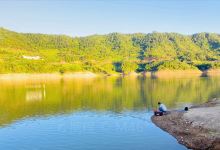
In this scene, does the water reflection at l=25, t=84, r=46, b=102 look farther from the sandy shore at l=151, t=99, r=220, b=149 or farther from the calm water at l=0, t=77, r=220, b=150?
the sandy shore at l=151, t=99, r=220, b=149

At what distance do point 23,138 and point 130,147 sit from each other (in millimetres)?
12695

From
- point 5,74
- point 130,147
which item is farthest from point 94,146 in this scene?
point 5,74

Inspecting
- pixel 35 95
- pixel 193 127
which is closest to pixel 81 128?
pixel 193 127

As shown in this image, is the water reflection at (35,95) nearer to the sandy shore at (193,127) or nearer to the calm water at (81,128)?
the calm water at (81,128)

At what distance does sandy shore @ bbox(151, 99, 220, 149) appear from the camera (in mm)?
29311

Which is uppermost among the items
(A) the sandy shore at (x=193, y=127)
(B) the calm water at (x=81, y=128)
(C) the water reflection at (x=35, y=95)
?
(A) the sandy shore at (x=193, y=127)

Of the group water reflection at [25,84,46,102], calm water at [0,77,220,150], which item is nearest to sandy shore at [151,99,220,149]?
calm water at [0,77,220,150]

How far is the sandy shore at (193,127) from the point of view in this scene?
29.3 meters

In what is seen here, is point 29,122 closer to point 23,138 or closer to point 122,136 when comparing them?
point 23,138

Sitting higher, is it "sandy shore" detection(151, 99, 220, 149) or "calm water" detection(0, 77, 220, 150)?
"sandy shore" detection(151, 99, 220, 149)

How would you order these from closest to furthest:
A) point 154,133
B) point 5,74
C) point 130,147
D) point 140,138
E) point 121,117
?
point 130,147 < point 140,138 < point 154,133 < point 121,117 < point 5,74

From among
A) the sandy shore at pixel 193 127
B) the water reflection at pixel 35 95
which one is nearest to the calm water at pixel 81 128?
the sandy shore at pixel 193 127

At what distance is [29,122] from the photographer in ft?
149

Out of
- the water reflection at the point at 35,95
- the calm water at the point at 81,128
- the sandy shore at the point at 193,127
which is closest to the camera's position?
the sandy shore at the point at 193,127
